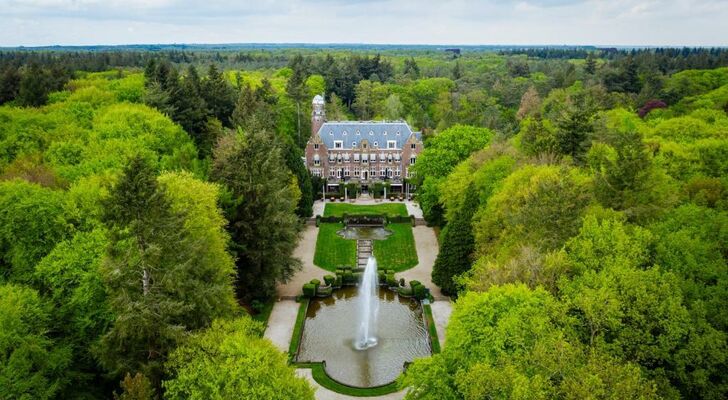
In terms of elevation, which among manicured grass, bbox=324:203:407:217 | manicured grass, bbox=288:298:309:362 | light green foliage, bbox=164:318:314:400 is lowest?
manicured grass, bbox=288:298:309:362

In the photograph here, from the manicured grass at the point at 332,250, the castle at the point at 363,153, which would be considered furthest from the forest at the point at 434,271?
the castle at the point at 363,153

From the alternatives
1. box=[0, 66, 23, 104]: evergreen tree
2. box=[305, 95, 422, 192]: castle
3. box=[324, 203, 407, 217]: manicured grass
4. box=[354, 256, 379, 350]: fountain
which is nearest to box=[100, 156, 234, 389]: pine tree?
box=[354, 256, 379, 350]: fountain

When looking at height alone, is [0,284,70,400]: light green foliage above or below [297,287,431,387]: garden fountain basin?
above

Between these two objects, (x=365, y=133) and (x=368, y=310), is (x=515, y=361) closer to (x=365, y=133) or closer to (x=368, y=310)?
(x=368, y=310)

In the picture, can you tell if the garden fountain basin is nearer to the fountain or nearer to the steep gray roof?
the fountain

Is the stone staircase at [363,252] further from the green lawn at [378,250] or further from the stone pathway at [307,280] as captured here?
the green lawn at [378,250]

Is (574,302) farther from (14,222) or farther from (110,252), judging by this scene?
(14,222)

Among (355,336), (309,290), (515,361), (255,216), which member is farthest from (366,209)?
(515,361)
